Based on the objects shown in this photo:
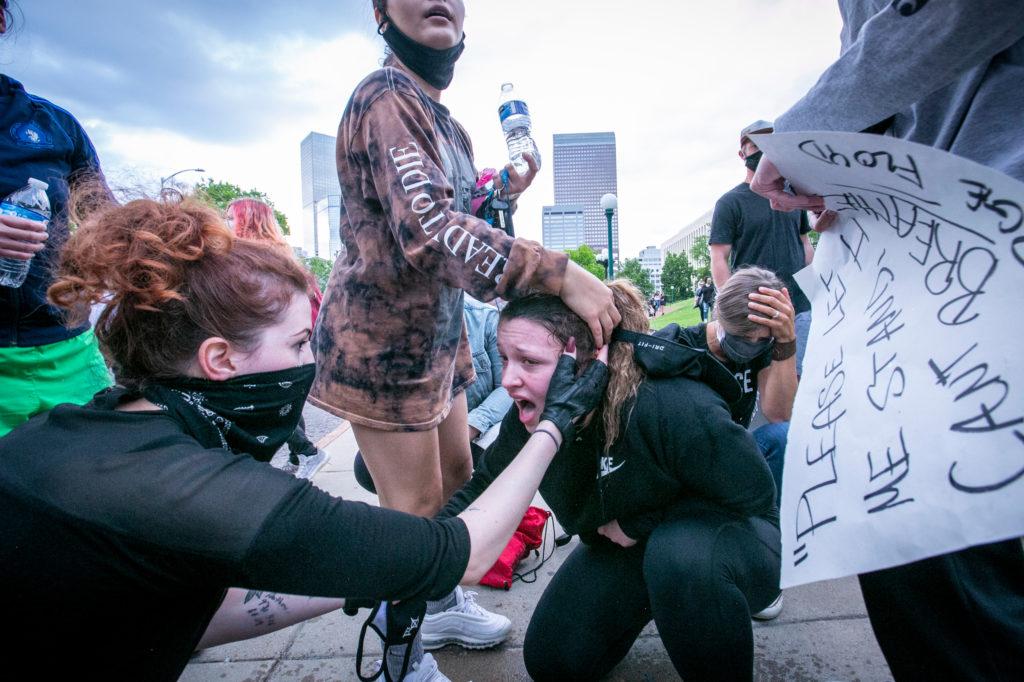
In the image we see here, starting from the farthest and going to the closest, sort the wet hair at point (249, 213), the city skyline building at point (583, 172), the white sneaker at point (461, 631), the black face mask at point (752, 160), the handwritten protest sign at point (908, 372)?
the city skyline building at point (583, 172)
the black face mask at point (752, 160)
the wet hair at point (249, 213)
the white sneaker at point (461, 631)
the handwritten protest sign at point (908, 372)

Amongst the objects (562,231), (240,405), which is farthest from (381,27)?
(562,231)

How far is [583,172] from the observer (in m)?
87.2

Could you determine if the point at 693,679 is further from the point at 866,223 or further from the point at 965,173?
the point at 965,173

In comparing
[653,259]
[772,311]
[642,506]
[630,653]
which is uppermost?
[653,259]

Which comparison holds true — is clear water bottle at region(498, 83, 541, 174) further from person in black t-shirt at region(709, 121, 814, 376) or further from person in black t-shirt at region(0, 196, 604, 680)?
person in black t-shirt at region(709, 121, 814, 376)

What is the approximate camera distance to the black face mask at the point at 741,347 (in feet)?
7.16

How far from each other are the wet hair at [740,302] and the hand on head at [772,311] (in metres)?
0.03

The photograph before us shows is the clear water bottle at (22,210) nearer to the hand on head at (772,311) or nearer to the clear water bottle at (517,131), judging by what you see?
the clear water bottle at (517,131)

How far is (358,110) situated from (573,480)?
4.37 ft

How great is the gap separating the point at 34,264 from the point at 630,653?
254 centimetres

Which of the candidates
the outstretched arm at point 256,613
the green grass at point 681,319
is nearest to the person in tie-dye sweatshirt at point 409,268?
the outstretched arm at point 256,613

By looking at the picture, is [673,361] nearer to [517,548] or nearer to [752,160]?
[517,548]

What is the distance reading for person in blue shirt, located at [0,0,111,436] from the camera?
177 centimetres

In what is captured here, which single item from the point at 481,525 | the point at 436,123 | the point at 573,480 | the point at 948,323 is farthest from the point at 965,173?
the point at 573,480
